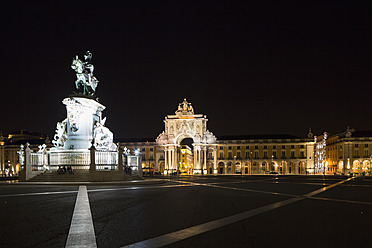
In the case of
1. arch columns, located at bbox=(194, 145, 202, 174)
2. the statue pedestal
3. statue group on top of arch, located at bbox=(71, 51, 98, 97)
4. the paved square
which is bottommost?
arch columns, located at bbox=(194, 145, 202, 174)

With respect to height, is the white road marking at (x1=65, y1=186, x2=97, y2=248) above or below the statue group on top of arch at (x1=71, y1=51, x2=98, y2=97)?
below

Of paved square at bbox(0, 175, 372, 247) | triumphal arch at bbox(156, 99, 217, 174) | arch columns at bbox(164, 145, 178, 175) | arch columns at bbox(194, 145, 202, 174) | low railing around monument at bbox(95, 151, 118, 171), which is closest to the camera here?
paved square at bbox(0, 175, 372, 247)

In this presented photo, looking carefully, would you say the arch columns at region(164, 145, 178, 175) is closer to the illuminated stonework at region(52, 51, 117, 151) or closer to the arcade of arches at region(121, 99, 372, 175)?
the arcade of arches at region(121, 99, 372, 175)

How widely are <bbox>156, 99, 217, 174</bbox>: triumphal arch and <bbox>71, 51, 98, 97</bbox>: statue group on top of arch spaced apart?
65614 mm

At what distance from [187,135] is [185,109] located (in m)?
7.45

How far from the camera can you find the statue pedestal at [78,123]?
28.5 m

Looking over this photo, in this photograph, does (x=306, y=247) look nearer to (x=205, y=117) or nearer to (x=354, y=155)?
(x=205, y=117)

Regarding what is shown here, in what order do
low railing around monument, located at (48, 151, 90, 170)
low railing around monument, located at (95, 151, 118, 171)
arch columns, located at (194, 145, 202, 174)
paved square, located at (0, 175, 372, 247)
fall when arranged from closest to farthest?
paved square, located at (0, 175, 372, 247)
low railing around monument, located at (48, 151, 90, 170)
low railing around monument, located at (95, 151, 118, 171)
arch columns, located at (194, 145, 202, 174)

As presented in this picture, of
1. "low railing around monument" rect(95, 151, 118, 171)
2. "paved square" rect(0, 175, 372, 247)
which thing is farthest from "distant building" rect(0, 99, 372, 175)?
"paved square" rect(0, 175, 372, 247)

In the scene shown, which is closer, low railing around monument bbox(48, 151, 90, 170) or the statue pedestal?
low railing around monument bbox(48, 151, 90, 170)

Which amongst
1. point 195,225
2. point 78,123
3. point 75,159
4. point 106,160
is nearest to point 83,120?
point 78,123

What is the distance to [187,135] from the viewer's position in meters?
97.9

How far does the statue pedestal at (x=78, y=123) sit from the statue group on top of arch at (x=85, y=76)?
54.9 inches

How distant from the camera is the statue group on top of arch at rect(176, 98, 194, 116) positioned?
97.1 m
